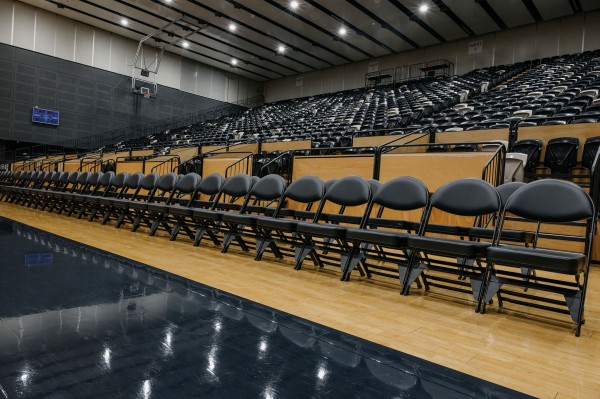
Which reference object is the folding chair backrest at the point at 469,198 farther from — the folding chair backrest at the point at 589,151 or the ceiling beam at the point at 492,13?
the ceiling beam at the point at 492,13

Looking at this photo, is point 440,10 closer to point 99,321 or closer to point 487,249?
point 487,249

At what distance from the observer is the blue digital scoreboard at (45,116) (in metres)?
15.2

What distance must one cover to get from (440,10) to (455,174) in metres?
11.8

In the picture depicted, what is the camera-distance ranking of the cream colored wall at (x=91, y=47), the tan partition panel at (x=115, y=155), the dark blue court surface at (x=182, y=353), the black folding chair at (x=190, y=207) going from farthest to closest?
the cream colored wall at (x=91, y=47) → the tan partition panel at (x=115, y=155) → the black folding chair at (x=190, y=207) → the dark blue court surface at (x=182, y=353)

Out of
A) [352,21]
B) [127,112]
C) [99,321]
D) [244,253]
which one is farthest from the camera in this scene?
[127,112]

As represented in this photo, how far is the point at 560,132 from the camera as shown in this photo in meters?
5.02

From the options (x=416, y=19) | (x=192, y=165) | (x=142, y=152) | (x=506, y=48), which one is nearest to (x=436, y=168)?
(x=192, y=165)

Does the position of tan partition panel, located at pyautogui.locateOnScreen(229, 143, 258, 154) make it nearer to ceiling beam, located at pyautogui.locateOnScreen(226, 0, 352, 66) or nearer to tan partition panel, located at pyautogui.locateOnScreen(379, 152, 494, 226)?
tan partition panel, located at pyautogui.locateOnScreen(379, 152, 494, 226)

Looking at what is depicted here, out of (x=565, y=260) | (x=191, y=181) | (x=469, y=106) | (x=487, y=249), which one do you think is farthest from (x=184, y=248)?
(x=469, y=106)

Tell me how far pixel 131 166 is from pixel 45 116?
387 inches

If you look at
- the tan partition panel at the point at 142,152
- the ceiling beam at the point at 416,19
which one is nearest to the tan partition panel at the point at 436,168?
the tan partition panel at the point at 142,152

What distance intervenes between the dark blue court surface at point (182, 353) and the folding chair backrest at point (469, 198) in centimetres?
121

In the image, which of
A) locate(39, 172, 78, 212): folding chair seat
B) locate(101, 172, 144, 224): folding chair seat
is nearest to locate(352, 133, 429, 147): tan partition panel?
locate(101, 172, 144, 224): folding chair seat

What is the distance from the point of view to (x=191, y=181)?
16.1ft
